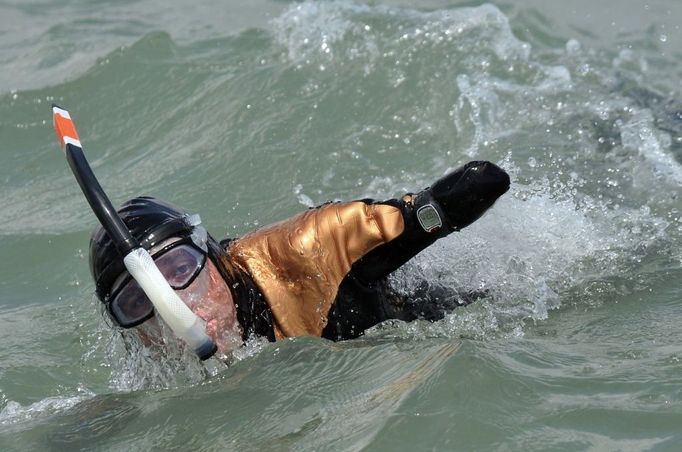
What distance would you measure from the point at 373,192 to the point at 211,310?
2.33m

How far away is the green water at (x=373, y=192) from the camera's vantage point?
310 cm

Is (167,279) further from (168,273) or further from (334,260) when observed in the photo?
(334,260)

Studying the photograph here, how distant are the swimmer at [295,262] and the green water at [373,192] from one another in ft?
0.36

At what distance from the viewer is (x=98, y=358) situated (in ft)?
14.8

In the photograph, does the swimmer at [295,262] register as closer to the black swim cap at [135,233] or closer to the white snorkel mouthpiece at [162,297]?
the black swim cap at [135,233]

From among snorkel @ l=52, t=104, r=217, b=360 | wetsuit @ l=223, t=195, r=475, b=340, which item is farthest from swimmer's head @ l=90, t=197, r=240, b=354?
snorkel @ l=52, t=104, r=217, b=360

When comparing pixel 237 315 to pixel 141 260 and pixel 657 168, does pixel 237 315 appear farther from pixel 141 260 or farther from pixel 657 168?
pixel 657 168

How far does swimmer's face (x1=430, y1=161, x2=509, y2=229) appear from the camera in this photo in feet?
10.9

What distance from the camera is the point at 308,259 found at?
11.7 ft

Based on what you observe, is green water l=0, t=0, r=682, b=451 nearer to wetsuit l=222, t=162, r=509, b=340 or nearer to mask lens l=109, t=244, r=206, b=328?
wetsuit l=222, t=162, r=509, b=340

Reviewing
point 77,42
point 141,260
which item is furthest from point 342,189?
point 77,42

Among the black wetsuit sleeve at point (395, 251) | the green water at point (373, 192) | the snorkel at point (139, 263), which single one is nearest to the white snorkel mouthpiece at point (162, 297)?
the snorkel at point (139, 263)

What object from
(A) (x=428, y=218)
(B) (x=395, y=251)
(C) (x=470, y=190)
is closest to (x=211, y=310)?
(B) (x=395, y=251)

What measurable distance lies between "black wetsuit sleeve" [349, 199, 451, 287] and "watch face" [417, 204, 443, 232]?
18 millimetres
